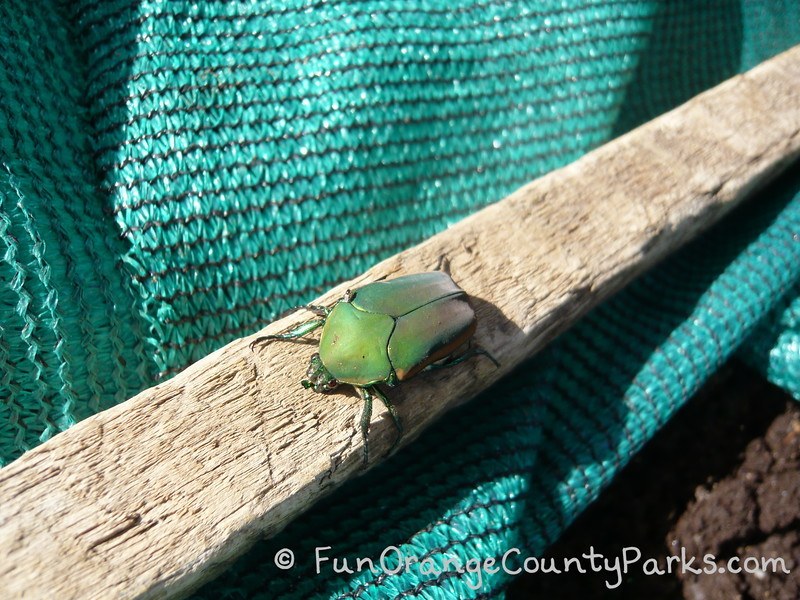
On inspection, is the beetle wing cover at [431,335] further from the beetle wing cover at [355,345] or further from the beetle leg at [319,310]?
the beetle leg at [319,310]

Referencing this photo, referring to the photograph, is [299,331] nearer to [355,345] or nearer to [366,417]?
[355,345]

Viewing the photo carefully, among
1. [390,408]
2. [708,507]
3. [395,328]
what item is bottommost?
[708,507]

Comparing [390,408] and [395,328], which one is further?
[395,328]

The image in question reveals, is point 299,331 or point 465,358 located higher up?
point 299,331

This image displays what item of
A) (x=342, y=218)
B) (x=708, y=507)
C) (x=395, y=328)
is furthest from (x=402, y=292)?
(x=708, y=507)

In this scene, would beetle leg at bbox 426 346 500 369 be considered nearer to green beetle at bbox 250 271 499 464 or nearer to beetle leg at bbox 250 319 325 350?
green beetle at bbox 250 271 499 464

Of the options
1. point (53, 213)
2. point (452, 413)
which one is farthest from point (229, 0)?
point (452, 413)

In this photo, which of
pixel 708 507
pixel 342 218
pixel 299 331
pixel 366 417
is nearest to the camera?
pixel 366 417

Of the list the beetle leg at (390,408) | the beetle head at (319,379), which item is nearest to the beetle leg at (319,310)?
the beetle head at (319,379)
